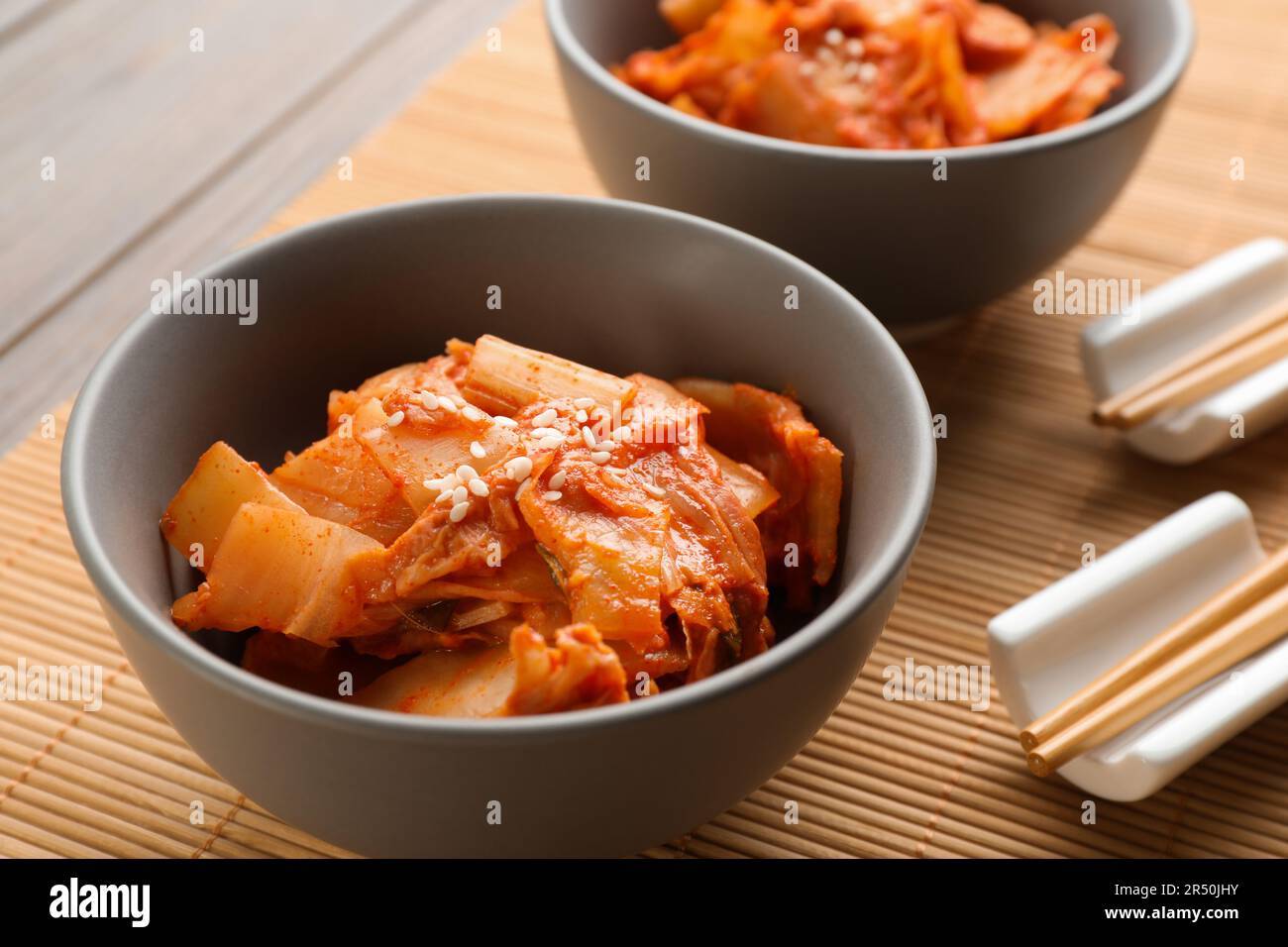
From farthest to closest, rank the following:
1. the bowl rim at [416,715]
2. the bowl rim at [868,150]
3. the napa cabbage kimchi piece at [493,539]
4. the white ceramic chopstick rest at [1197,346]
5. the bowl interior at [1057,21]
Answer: the bowl interior at [1057,21]
the white ceramic chopstick rest at [1197,346]
the bowl rim at [868,150]
the napa cabbage kimchi piece at [493,539]
the bowl rim at [416,715]

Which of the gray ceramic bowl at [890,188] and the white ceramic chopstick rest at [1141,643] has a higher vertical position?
the gray ceramic bowl at [890,188]

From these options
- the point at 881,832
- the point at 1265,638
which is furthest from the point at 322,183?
the point at 1265,638

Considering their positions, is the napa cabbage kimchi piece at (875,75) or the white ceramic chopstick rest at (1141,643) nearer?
the white ceramic chopstick rest at (1141,643)

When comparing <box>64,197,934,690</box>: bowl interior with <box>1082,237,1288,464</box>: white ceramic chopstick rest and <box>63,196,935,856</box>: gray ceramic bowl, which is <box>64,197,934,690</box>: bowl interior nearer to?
<box>63,196,935,856</box>: gray ceramic bowl

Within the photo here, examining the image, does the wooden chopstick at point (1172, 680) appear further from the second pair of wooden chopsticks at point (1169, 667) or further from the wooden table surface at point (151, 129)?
the wooden table surface at point (151, 129)

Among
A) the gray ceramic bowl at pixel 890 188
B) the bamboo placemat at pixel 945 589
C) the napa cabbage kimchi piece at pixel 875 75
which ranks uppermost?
the napa cabbage kimchi piece at pixel 875 75

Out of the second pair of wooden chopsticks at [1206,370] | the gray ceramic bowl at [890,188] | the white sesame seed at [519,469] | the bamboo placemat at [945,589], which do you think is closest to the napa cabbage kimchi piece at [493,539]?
the white sesame seed at [519,469]

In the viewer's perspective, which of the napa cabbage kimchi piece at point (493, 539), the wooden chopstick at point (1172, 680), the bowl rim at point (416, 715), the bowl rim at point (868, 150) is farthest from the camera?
the bowl rim at point (868, 150)
